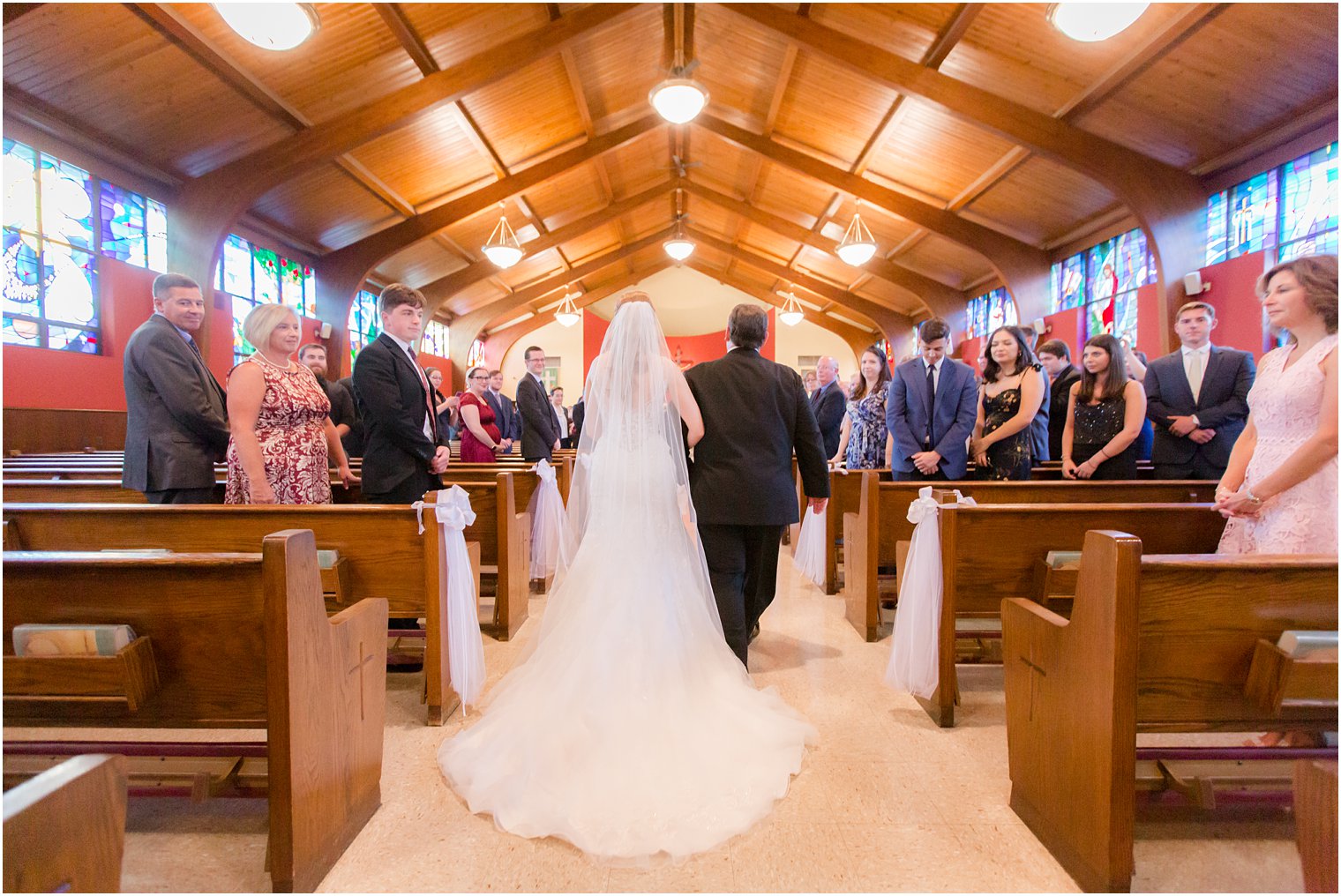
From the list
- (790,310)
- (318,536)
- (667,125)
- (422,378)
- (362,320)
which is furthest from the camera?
(790,310)

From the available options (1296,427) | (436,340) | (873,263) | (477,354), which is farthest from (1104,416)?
(477,354)

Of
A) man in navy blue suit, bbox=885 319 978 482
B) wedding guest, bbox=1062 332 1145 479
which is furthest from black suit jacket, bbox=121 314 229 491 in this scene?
wedding guest, bbox=1062 332 1145 479

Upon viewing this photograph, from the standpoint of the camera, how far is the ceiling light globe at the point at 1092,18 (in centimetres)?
394

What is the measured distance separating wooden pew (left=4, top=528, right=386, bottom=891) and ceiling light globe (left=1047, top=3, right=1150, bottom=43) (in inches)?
203

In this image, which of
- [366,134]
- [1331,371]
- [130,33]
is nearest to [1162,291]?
[1331,371]

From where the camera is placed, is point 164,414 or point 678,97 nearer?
point 164,414

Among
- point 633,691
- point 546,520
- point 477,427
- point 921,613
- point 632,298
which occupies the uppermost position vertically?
point 632,298

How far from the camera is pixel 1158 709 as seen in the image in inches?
54.9

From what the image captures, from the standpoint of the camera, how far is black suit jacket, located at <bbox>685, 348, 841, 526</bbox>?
2.44 metres

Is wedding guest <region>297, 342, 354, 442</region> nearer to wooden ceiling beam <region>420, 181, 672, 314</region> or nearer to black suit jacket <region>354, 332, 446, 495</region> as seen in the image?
black suit jacket <region>354, 332, 446, 495</region>

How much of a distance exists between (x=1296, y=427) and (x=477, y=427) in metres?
4.49

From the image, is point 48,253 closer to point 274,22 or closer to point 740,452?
point 274,22

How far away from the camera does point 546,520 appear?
393 cm

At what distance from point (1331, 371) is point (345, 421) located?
4.31 metres
